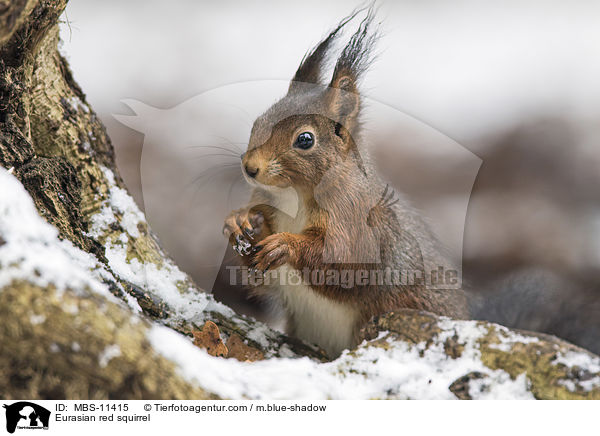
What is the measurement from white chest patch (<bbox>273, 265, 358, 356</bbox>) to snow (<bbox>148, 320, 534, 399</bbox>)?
27 cm

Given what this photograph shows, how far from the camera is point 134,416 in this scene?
21.0 inches

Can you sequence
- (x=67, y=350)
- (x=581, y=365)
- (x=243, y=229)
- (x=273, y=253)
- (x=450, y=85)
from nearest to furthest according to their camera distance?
1. (x=67, y=350)
2. (x=581, y=365)
3. (x=273, y=253)
4. (x=243, y=229)
5. (x=450, y=85)

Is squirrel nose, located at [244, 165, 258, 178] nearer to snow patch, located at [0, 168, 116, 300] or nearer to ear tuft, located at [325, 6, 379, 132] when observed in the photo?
ear tuft, located at [325, 6, 379, 132]

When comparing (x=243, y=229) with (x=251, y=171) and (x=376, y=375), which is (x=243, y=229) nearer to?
(x=251, y=171)

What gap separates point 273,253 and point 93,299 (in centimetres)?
43

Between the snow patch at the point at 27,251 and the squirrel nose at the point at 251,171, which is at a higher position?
the squirrel nose at the point at 251,171

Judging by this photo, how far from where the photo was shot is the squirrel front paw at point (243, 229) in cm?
103

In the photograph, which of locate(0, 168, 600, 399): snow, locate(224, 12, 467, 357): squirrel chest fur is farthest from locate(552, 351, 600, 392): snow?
locate(224, 12, 467, 357): squirrel chest fur

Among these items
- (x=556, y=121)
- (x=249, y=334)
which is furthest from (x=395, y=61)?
(x=556, y=121)

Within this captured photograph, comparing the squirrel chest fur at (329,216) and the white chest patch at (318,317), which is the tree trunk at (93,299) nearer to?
the white chest patch at (318,317)

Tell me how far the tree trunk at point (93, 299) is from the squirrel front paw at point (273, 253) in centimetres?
19

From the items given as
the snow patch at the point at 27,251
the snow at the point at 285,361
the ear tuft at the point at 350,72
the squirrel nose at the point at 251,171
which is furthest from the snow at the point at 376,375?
the ear tuft at the point at 350,72

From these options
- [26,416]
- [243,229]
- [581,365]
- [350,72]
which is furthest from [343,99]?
[26,416]

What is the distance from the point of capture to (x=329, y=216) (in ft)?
3.30
